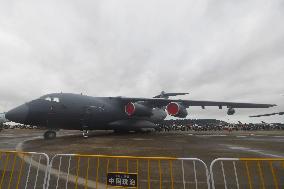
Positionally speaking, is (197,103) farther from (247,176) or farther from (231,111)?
(247,176)

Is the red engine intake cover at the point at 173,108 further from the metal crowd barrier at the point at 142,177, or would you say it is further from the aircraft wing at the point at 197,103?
the metal crowd barrier at the point at 142,177

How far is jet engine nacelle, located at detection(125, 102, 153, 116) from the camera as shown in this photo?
2508cm

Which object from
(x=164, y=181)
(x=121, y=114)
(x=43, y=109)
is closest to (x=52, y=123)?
(x=43, y=109)

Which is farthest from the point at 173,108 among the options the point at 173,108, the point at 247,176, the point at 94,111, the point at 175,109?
the point at 247,176

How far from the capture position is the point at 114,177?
581cm

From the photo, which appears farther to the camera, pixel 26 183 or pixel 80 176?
pixel 80 176

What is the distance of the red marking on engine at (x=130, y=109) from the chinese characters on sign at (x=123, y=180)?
19.1 m

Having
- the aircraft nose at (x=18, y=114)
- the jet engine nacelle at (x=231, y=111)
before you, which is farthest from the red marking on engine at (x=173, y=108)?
the aircraft nose at (x=18, y=114)

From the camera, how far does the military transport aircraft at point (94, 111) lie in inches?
734

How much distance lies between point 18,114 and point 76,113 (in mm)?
4268

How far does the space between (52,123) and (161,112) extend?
52.7ft

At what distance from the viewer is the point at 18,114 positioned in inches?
704

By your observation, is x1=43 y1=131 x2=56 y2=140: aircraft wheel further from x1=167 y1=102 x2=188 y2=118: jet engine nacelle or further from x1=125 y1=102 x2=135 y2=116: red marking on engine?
x1=167 y1=102 x2=188 y2=118: jet engine nacelle

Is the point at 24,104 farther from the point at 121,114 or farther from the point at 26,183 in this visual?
the point at 26,183
